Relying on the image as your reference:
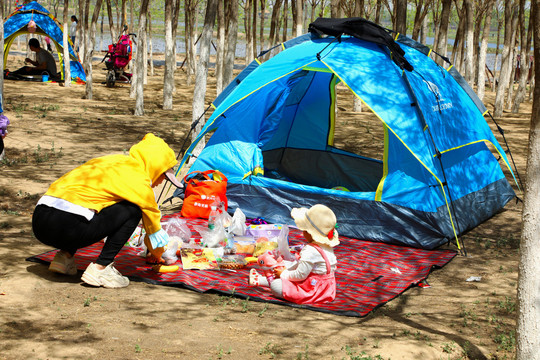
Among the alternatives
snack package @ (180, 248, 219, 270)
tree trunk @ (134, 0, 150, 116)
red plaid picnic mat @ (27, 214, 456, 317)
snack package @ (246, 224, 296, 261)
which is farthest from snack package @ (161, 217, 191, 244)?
tree trunk @ (134, 0, 150, 116)

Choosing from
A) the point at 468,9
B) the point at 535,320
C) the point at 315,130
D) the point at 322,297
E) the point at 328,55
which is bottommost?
the point at 322,297

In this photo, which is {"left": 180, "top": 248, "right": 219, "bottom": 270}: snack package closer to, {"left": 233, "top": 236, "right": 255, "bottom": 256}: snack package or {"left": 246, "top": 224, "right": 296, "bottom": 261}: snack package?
{"left": 233, "top": 236, "right": 255, "bottom": 256}: snack package

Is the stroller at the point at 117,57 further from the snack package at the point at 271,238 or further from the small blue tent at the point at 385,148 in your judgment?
the snack package at the point at 271,238

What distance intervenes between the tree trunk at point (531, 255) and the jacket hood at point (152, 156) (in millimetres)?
2612

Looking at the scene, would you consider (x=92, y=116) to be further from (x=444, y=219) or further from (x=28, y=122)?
(x=444, y=219)

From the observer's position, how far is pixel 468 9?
11.8 metres

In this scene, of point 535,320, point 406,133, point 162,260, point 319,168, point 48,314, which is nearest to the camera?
point 535,320

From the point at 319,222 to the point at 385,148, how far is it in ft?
7.25

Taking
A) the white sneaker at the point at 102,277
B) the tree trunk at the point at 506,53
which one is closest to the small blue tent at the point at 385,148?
the white sneaker at the point at 102,277

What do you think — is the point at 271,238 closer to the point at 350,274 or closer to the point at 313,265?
the point at 350,274

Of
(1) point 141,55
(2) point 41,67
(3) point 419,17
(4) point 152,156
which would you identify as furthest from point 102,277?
(2) point 41,67

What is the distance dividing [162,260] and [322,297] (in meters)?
1.44

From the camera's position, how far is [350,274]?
543 centimetres

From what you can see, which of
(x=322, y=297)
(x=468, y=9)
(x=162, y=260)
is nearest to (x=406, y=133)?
(x=322, y=297)
